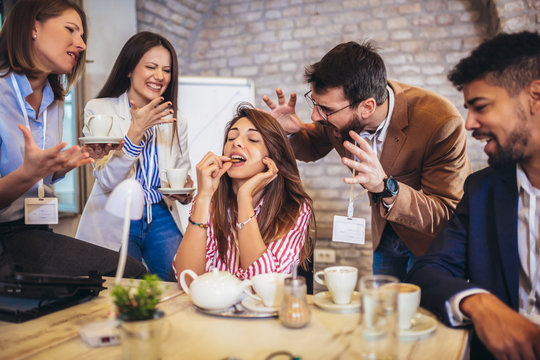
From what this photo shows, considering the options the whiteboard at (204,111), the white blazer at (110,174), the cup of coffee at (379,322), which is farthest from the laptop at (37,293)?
the whiteboard at (204,111)

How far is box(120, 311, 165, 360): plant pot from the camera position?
2.56ft

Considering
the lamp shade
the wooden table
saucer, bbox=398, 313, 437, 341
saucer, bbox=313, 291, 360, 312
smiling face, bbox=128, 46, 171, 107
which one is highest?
smiling face, bbox=128, 46, 171, 107

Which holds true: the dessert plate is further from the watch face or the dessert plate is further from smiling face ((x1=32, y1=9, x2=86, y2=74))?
smiling face ((x1=32, y1=9, x2=86, y2=74))

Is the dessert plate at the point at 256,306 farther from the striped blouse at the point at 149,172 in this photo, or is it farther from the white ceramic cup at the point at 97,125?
the striped blouse at the point at 149,172

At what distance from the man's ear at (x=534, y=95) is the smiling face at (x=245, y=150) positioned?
39.5 inches

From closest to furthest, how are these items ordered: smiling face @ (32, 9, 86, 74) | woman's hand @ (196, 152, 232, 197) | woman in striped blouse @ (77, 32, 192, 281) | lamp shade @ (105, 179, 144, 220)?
1. lamp shade @ (105, 179, 144, 220)
2. woman's hand @ (196, 152, 232, 197)
3. smiling face @ (32, 9, 86, 74)
4. woman in striped blouse @ (77, 32, 192, 281)

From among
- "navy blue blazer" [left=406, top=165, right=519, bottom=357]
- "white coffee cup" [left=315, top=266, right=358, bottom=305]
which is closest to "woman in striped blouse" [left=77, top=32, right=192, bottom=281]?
"white coffee cup" [left=315, top=266, right=358, bottom=305]

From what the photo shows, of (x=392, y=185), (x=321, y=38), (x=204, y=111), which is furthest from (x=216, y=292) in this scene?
(x=321, y=38)

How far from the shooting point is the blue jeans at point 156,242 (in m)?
2.17

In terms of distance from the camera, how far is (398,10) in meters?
3.84

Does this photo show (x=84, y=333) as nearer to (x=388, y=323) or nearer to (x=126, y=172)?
(x=388, y=323)

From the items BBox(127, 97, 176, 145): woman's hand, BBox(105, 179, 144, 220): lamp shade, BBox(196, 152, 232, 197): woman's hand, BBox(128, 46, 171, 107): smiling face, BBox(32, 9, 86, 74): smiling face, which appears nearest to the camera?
BBox(105, 179, 144, 220): lamp shade

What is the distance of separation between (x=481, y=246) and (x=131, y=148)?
5.10 ft

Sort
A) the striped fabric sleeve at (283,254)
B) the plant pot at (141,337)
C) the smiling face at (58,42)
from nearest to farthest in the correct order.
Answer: the plant pot at (141,337), the striped fabric sleeve at (283,254), the smiling face at (58,42)
